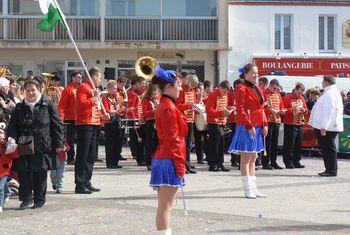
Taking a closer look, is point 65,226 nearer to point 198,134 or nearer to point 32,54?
point 198,134

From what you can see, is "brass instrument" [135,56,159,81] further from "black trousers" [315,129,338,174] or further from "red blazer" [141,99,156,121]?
"black trousers" [315,129,338,174]

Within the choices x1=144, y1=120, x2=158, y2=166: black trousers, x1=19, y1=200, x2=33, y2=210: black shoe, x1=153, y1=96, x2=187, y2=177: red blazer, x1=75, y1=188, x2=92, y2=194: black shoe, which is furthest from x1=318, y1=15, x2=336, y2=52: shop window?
x1=153, y1=96, x2=187, y2=177: red blazer

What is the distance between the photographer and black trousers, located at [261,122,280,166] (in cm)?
1688

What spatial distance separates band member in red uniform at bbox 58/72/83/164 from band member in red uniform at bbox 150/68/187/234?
9021 mm

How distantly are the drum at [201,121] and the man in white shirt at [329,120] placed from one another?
230 centimetres

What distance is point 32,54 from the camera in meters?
36.1

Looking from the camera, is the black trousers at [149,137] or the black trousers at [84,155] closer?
the black trousers at [84,155]

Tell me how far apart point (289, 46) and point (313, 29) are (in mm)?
1329

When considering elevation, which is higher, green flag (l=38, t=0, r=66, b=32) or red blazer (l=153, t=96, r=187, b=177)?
green flag (l=38, t=0, r=66, b=32)

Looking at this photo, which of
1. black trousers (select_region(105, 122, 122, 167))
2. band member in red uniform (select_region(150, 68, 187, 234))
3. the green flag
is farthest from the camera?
black trousers (select_region(105, 122, 122, 167))

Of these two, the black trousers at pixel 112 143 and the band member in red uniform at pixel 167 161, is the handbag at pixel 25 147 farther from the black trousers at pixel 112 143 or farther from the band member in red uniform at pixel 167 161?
the black trousers at pixel 112 143

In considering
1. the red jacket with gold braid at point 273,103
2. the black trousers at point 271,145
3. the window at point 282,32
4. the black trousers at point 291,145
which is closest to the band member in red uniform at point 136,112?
the black trousers at point 271,145

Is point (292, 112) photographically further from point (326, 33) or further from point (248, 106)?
point (326, 33)

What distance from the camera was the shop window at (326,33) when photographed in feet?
119
